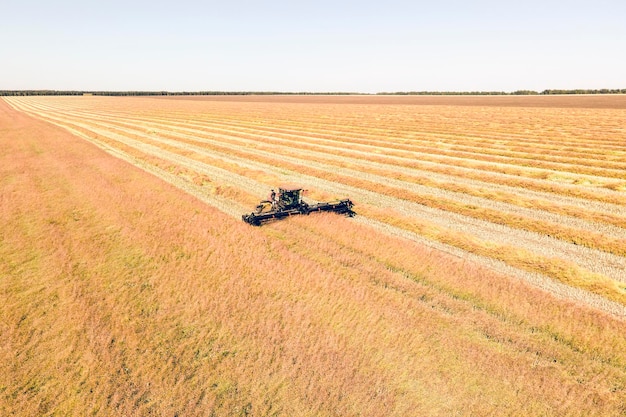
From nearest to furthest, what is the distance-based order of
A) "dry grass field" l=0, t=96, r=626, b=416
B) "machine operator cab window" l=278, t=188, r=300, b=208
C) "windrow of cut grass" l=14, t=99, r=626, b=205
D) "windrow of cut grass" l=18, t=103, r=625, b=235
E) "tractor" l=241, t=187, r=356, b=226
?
"dry grass field" l=0, t=96, r=626, b=416
"windrow of cut grass" l=18, t=103, r=625, b=235
"tractor" l=241, t=187, r=356, b=226
"machine operator cab window" l=278, t=188, r=300, b=208
"windrow of cut grass" l=14, t=99, r=626, b=205

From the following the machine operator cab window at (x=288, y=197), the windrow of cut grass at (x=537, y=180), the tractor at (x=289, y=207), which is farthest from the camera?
the windrow of cut grass at (x=537, y=180)

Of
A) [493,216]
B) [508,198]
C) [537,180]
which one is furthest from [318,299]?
[537,180]

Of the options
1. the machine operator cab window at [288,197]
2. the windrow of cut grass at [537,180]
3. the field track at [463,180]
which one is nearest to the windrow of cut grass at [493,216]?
the field track at [463,180]

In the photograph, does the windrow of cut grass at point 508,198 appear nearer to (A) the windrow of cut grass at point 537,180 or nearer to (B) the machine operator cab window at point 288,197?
(A) the windrow of cut grass at point 537,180

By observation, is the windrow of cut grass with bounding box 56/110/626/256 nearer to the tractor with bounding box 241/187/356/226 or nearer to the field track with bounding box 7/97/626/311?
the field track with bounding box 7/97/626/311

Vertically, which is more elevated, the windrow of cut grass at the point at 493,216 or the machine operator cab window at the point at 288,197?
the machine operator cab window at the point at 288,197

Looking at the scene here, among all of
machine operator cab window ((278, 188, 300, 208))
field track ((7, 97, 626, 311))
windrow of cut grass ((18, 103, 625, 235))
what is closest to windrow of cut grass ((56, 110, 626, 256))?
field track ((7, 97, 626, 311))
